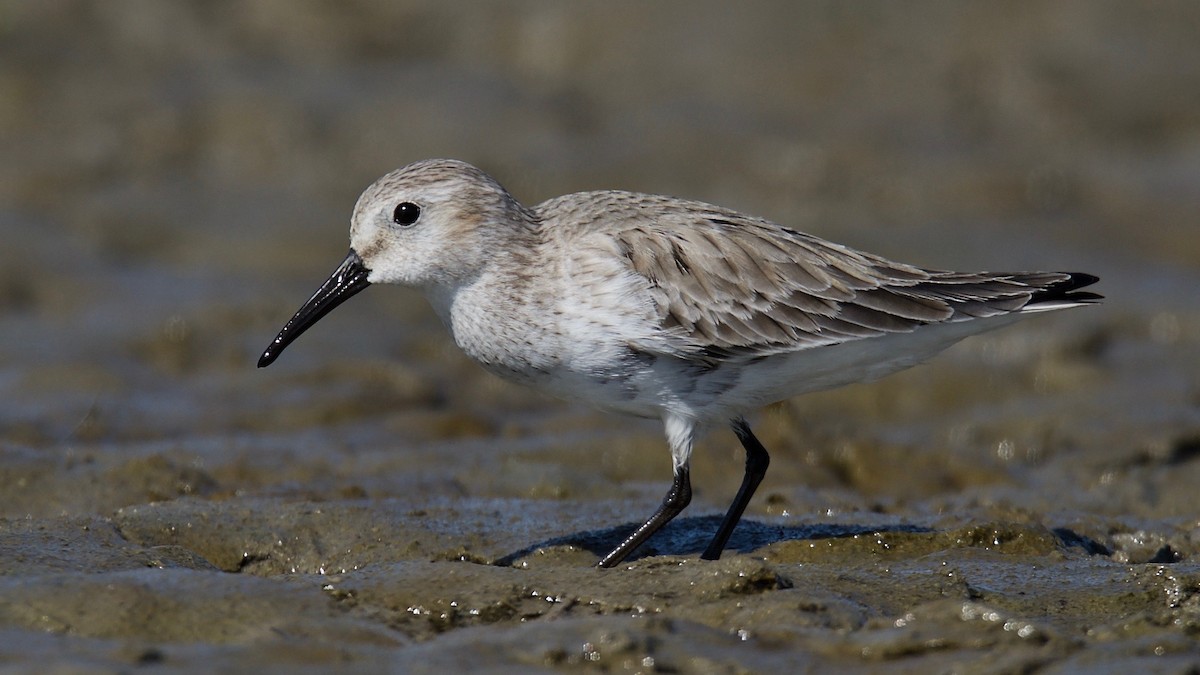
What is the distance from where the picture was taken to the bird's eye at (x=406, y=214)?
631 cm

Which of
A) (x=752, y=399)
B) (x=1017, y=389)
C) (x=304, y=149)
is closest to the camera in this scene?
(x=752, y=399)

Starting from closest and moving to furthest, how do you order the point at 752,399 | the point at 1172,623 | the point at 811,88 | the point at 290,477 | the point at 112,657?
1. the point at 112,657
2. the point at 1172,623
3. the point at 752,399
4. the point at 290,477
5. the point at 811,88

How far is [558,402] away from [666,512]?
3.70 metres

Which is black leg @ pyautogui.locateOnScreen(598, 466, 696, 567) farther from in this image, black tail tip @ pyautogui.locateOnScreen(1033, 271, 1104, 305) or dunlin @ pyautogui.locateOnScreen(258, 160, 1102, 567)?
black tail tip @ pyautogui.locateOnScreen(1033, 271, 1104, 305)

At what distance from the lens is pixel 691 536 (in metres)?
6.57

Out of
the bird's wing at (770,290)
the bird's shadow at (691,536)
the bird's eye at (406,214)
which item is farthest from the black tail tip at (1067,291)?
the bird's eye at (406,214)

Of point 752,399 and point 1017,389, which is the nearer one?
point 752,399

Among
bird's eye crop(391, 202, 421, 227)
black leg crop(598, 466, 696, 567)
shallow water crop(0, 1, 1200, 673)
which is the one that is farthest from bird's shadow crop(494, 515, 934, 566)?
bird's eye crop(391, 202, 421, 227)

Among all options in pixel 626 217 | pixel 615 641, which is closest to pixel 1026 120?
pixel 626 217

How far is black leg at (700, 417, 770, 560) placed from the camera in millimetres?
6116

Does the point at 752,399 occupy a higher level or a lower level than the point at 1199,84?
lower

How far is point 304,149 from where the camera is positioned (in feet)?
43.5

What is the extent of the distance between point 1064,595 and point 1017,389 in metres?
5.24

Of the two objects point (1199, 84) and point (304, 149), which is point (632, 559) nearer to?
point (304, 149)
